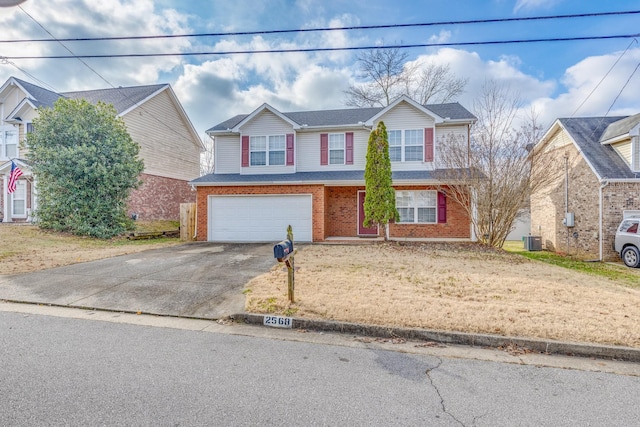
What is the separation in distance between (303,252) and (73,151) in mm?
11323

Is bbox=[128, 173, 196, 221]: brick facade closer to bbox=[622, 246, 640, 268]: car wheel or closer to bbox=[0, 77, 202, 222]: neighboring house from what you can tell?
bbox=[0, 77, 202, 222]: neighboring house

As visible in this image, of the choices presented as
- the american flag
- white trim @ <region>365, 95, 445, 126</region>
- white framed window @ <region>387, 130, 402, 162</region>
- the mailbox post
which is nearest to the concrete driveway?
the mailbox post

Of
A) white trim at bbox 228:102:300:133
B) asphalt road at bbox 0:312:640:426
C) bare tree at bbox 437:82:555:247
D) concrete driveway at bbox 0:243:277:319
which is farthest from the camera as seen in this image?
white trim at bbox 228:102:300:133

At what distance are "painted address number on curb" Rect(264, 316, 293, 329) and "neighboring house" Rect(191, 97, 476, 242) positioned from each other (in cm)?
934

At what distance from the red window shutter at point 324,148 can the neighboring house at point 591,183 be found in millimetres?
8718

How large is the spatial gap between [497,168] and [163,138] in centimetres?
1949

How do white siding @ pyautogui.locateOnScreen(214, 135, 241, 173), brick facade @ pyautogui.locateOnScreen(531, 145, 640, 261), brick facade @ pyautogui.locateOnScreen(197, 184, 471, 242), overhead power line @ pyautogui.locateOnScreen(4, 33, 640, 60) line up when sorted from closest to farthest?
overhead power line @ pyautogui.locateOnScreen(4, 33, 640, 60) → brick facade @ pyautogui.locateOnScreen(531, 145, 640, 261) → brick facade @ pyautogui.locateOnScreen(197, 184, 471, 242) → white siding @ pyautogui.locateOnScreen(214, 135, 241, 173)

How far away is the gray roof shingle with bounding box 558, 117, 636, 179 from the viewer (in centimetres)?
1321

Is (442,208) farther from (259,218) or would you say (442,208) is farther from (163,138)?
(163,138)

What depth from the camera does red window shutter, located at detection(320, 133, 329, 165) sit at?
51.8ft

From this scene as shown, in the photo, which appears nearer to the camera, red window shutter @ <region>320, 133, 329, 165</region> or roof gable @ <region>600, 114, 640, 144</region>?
roof gable @ <region>600, 114, 640, 144</region>

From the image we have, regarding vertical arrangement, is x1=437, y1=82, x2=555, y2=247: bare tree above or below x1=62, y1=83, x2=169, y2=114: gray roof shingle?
below

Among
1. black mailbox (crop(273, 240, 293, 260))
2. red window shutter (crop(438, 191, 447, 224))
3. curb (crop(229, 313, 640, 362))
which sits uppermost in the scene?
red window shutter (crop(438, 191, 447, 224))

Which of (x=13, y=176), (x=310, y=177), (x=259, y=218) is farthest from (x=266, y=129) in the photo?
(x=13, y=176)
